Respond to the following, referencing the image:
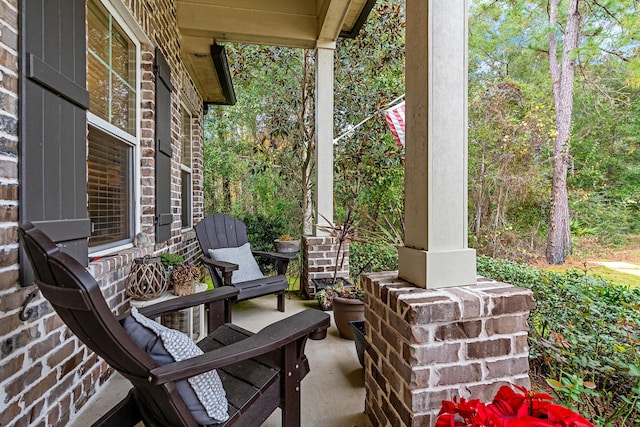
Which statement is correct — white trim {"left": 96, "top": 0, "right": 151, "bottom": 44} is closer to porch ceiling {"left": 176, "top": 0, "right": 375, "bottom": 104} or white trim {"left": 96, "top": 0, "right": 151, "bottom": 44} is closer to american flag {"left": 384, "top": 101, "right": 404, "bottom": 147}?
porch ceiling {"left": 176, "top": 0, "right": 375, "bottom": 104}

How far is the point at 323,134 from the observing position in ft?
11.7

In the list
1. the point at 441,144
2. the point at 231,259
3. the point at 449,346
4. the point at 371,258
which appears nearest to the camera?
the point at 449,346

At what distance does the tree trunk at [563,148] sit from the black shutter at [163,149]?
22.7 feet

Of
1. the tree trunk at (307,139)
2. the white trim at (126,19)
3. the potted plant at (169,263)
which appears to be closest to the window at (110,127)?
the white trim at (126,19)

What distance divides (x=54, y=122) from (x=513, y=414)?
1968 mm

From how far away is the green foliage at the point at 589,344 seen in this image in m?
1.32

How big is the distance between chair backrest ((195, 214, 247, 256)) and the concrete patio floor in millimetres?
1383

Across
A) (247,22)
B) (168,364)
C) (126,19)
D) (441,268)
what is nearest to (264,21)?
(247,22)

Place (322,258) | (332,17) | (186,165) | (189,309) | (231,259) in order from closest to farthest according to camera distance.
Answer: (189,309)
(231,259)
(332,17)
(322,258)
(186,165)

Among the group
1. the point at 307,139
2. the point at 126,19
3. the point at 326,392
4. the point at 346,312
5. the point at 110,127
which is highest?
the point at 126,19

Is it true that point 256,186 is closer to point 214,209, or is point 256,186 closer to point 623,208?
point 214,209

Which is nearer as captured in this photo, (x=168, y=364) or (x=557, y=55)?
(x=168, y=364)

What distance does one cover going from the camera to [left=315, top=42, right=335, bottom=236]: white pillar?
3.56 m

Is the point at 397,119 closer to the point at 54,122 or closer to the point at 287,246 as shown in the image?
the point at 287,246
